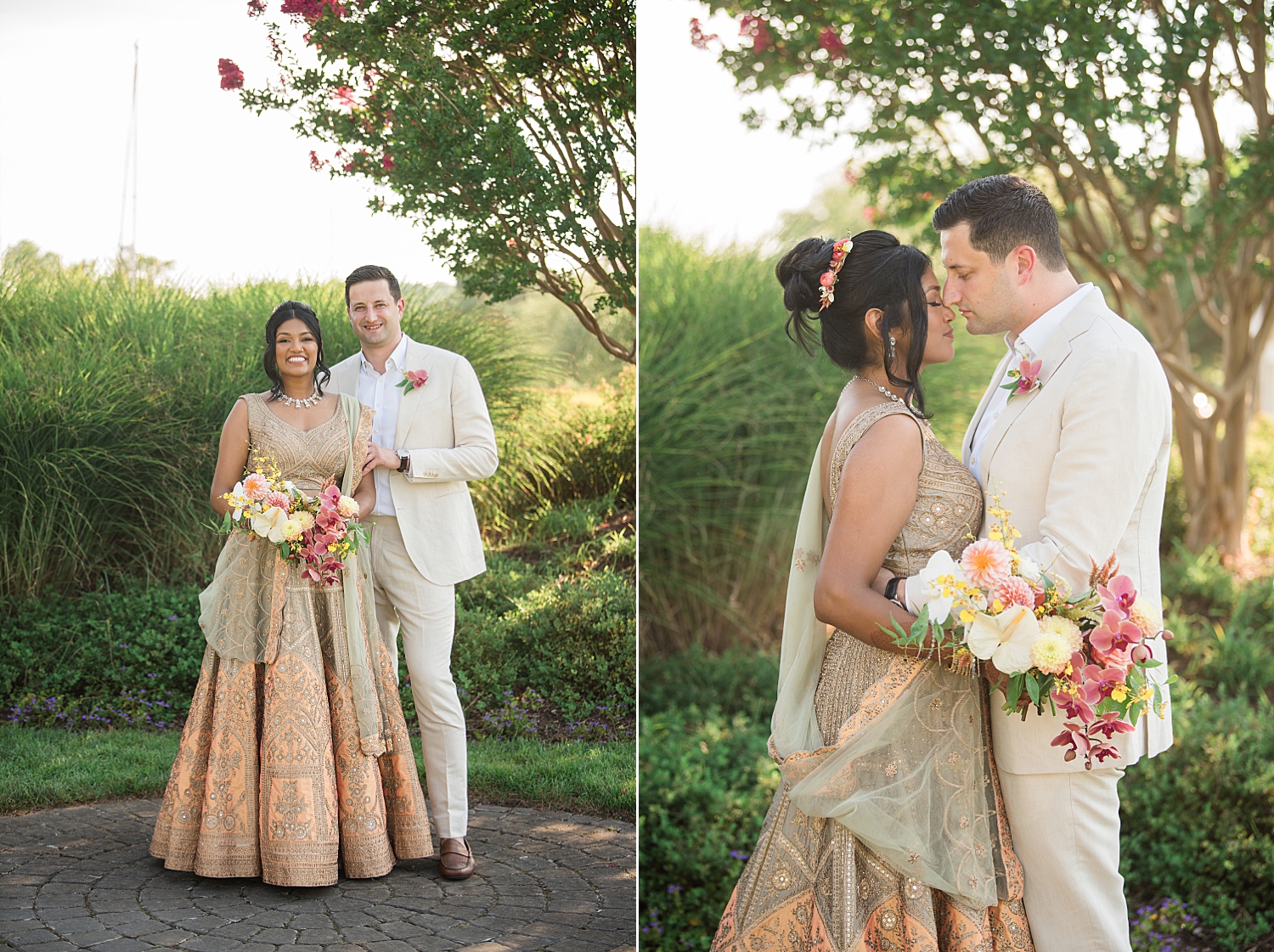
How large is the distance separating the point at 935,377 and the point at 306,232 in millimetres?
4020

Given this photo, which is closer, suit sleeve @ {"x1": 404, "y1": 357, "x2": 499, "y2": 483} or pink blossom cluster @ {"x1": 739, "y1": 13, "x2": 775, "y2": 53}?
suit sleeve @ {"x1": 404, "y1": 357, "x2": 499, "y2": 483}

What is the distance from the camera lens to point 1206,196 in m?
5.19

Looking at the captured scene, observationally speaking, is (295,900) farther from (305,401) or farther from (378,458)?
(305,401)

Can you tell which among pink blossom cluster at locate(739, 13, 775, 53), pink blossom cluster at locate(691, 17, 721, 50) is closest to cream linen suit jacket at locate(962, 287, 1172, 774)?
pink blossom cluster at locate(739, 13, 775, 53)

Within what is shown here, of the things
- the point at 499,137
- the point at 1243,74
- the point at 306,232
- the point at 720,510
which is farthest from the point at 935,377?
the point at 306,232

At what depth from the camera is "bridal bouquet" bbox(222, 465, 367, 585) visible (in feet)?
8.39

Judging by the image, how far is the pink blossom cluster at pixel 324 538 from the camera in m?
2.58

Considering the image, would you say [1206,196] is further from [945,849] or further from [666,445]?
[945,849]

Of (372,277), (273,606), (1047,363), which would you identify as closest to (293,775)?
(273,606)

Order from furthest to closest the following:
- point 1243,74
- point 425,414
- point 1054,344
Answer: point 1243,74 → point 425,414 → point 1054,344

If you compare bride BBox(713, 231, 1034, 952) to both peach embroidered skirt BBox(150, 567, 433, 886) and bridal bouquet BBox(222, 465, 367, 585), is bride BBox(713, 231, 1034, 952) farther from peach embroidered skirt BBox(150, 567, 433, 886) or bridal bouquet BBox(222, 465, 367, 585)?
bridal bouquet BBox(222, 465, 367, 585)

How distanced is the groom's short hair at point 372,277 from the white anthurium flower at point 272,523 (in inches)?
21.1

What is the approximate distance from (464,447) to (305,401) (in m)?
0.41

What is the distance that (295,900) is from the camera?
2.52 meters
